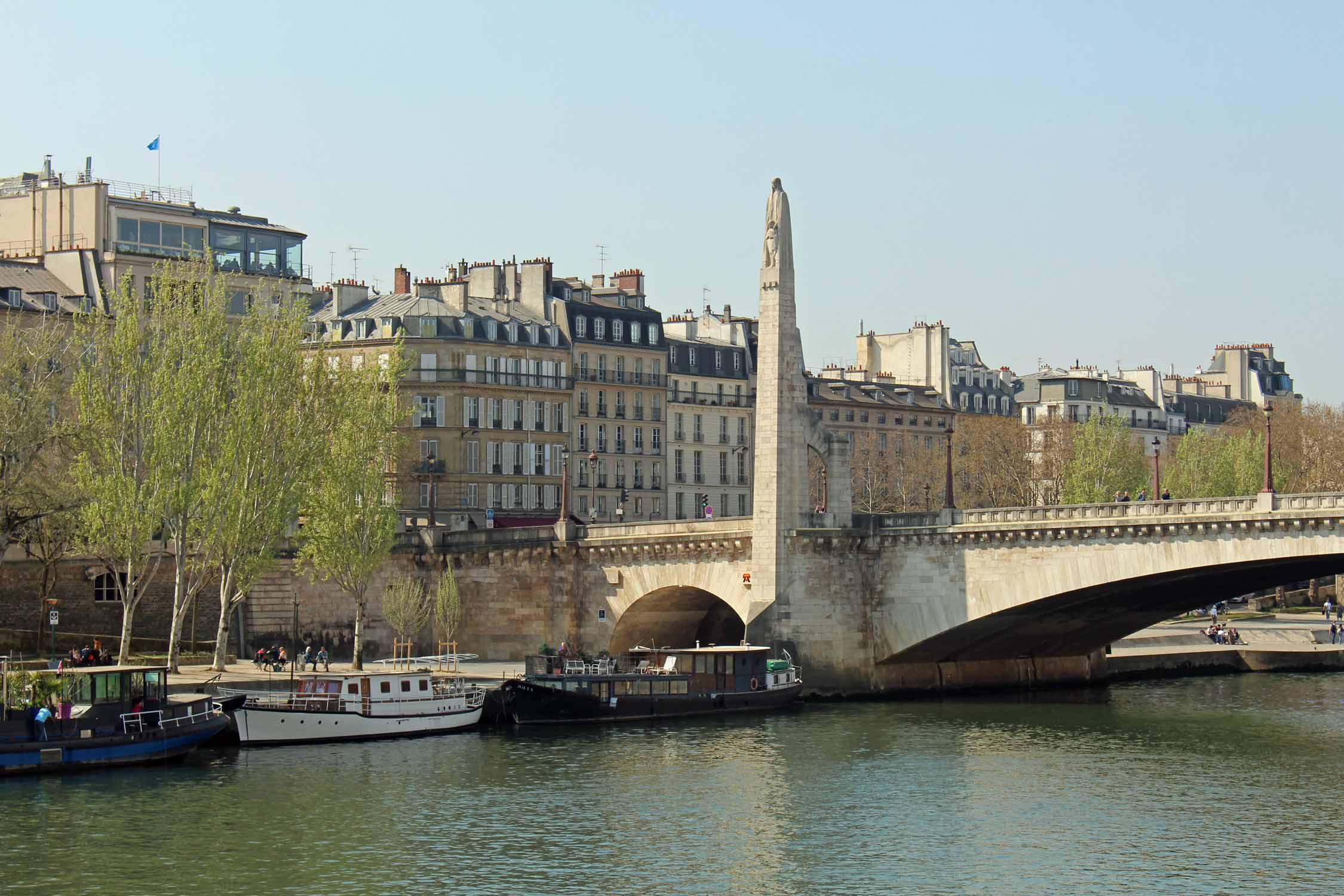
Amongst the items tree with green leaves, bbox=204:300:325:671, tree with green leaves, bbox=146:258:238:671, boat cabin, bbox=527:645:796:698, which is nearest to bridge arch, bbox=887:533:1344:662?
boat cabin, bbox=527:645:796:698

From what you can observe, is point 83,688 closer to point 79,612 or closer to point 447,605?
point 79,612

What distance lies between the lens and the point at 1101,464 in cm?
9562

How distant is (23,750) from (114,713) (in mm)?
2699

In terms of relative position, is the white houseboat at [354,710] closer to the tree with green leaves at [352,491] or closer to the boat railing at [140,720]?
the boat railing at [140,720]

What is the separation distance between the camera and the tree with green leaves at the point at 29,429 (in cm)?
5759

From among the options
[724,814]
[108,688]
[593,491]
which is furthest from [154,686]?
[593,491]

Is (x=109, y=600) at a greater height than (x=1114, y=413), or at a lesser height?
lesser

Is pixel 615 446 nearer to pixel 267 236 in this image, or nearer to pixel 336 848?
pixel 267 236

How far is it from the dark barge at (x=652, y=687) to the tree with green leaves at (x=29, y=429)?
15557 millimetres

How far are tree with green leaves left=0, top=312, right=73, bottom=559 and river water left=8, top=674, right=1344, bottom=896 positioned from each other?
12.2 metres

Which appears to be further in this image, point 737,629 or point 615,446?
point 615,446

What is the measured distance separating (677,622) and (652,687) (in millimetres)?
11847

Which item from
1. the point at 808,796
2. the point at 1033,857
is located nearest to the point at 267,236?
the point at 808,796

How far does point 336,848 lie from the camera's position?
39.2m
